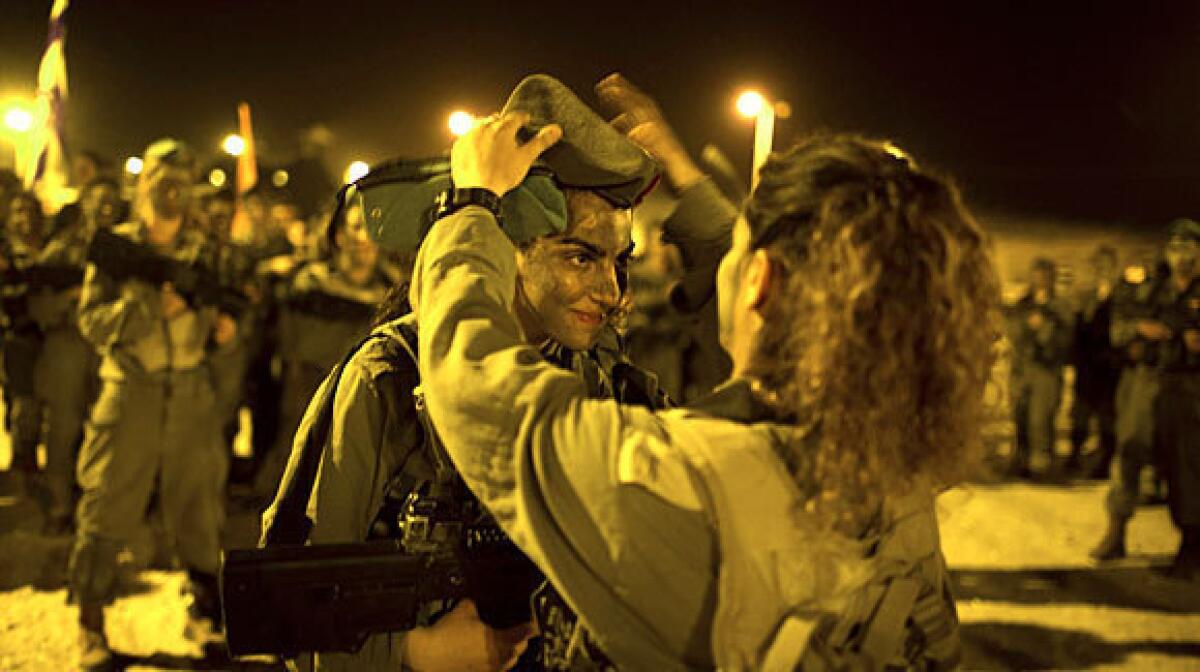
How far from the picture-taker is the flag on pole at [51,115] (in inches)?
302

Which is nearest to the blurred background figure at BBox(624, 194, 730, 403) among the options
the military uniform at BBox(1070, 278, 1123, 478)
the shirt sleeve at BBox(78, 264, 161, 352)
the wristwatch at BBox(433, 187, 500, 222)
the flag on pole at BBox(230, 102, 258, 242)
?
the flag on pole at BBox(230, 102, 258, 242)

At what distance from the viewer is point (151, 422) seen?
4.91m

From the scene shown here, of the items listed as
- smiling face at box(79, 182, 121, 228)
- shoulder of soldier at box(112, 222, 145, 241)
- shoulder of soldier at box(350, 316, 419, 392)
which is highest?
smiling face at box(79, 182, 121, 228)

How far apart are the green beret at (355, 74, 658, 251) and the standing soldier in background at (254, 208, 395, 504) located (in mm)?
5069

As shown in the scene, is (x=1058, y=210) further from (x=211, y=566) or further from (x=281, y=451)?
(x=211, y=566)

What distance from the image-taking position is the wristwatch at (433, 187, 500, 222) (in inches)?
65.1

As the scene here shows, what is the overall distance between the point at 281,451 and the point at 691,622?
7.08m

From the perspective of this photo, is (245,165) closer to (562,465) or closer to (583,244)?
(583,244)

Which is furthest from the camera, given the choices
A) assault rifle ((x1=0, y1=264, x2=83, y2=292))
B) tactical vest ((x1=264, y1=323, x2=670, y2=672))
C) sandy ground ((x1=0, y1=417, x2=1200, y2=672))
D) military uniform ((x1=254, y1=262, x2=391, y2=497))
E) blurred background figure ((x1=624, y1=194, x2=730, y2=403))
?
blurred background figure ((x1=624, y1=194, x2=730, y2=403))

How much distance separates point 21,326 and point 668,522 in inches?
301

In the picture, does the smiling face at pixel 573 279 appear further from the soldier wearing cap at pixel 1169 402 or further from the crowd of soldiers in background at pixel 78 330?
the soldier wearing cap at pixel 1169 402

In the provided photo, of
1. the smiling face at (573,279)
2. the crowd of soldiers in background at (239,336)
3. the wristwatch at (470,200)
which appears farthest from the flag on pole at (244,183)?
the wristwatch at (470,200)

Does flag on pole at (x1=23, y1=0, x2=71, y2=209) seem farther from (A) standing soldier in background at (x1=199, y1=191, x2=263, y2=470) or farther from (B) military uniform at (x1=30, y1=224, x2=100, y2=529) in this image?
(A) standing soldier in background at (x1=199, y1=191, x2=263, y2=470)

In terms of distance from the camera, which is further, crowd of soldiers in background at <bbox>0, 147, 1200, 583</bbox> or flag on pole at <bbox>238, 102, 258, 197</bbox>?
flag on pole at <bbox>238, 102, 258, 197</bbox>
